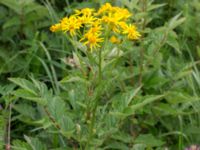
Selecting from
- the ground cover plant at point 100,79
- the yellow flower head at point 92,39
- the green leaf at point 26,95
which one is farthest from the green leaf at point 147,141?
the yellow flower head at point 92,39

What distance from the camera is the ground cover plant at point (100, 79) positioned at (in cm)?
179

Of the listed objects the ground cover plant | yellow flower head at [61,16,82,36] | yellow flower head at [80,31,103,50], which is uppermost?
yellow flower head at [61,16,82,36]

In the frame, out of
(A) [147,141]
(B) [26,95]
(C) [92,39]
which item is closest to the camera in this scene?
(C) [92,39]

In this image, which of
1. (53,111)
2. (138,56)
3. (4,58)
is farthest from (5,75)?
(53,111)

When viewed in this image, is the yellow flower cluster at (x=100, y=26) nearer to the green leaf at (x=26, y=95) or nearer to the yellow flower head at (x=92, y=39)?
the yellow flower head at (x=92, y=39)

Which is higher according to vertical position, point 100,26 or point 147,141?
point 100,26

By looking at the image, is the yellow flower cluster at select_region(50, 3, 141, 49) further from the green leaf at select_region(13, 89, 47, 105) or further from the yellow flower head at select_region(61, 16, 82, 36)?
the green leaf at select_region(13, 89, 47, 105)

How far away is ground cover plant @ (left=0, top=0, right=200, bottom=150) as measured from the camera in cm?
179

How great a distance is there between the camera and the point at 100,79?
1.74 meters

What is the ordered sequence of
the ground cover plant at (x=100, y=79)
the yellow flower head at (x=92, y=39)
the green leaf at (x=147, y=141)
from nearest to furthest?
the yellow flower head at (x=92, y=39)
the ground cover plant at (x=100, y=79)
the green leaf at (x=147, y=141)

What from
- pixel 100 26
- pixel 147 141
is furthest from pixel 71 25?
pixel 147 141

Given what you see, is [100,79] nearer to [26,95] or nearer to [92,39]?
[92,39]

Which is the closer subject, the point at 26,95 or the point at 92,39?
the point at 92,39

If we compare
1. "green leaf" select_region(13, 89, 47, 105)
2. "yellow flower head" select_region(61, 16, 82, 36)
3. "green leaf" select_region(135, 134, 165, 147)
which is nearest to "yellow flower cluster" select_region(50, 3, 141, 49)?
"yellow flower head" select_region(61, 16, 82, 36)
